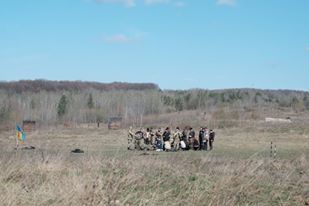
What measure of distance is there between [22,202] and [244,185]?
11.2 ft

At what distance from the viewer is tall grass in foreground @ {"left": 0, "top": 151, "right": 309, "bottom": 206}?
785 cm

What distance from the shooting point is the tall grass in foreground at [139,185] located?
309 inches

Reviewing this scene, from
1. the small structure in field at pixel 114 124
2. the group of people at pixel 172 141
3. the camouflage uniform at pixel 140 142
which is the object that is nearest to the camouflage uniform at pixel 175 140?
the group of people at pixel 172 141

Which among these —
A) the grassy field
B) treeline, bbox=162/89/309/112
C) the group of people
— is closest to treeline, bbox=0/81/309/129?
treeline, bbox=162/89/309/112

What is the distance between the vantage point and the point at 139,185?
30.3ft

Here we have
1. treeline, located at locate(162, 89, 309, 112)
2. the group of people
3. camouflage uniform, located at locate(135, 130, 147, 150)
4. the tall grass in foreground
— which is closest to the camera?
the tall grass in foreground

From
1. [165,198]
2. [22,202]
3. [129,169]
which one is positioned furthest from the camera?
[129,169]

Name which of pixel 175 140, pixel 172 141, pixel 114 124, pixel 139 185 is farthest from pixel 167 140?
pixel 114 124

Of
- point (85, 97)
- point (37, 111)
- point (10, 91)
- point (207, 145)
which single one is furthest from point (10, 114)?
point (207, 145)

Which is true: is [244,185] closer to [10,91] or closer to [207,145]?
[207,145]

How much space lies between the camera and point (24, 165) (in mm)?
10852

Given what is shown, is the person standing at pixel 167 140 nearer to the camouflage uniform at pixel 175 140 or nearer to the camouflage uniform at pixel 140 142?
the camouflage uniform at pixel 175 140

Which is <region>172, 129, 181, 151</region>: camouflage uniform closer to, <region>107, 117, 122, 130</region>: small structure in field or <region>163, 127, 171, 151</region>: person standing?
<region>163, 127, 171, 151</region>: person standing

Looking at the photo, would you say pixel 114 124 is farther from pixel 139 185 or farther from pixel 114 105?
pixel 139 185
